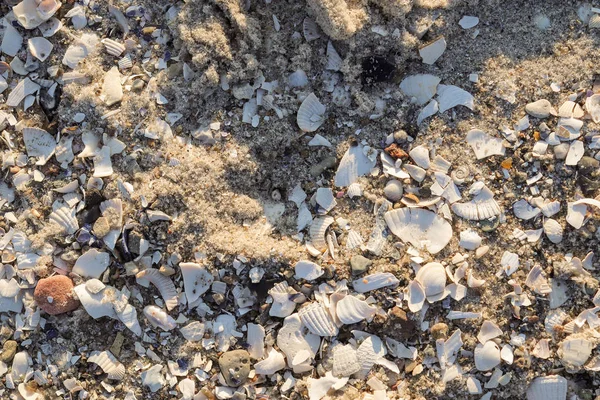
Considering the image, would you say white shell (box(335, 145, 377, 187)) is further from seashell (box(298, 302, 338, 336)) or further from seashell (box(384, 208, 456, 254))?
seashell (box(298, 302, 338, 336))

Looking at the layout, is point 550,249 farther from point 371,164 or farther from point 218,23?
point 218,23

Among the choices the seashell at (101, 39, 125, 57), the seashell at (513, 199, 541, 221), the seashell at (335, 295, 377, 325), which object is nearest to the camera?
the seashell at (335, 295, 377, 325)

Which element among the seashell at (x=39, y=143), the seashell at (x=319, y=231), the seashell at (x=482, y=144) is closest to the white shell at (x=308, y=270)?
the seashell at (x=319, y=231)

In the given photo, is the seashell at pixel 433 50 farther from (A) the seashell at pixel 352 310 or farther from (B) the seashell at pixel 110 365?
(B) the seashell at pixel 110 365

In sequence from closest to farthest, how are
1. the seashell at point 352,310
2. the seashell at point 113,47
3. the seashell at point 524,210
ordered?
the seashell at point 352,310 < the seashell at point 524,210 < the seashell at point 113,47

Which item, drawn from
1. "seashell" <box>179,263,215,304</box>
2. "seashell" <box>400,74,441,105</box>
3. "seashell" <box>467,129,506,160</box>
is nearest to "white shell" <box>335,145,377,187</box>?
"seashell" <box>400,74,441,105</box>

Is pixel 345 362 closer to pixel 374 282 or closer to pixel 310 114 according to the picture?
pixel 374 282

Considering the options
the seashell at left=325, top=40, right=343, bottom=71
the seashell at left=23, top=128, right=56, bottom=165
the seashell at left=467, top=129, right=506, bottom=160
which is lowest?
the seashell at left=467, top=129, right=506, bottom=160
